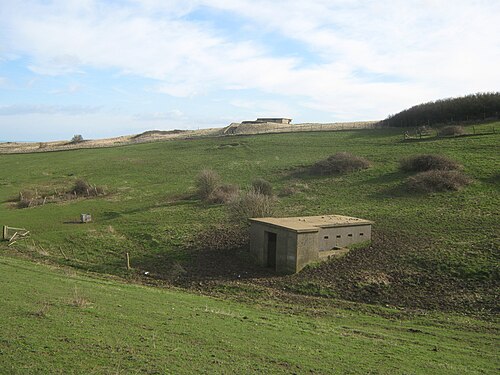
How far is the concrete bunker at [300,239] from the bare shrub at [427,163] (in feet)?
64.1

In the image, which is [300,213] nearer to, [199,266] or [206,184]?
[206,184]

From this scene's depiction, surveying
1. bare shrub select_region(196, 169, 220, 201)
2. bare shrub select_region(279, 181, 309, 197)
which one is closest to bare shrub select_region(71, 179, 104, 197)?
bare shrub select_region(196, 169, 220, 201)

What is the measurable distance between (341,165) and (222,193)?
15.4 m

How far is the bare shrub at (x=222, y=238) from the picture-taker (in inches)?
1220

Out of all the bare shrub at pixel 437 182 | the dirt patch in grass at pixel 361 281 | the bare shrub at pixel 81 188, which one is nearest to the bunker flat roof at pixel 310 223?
the dirt patch in grass at pixel 361 281

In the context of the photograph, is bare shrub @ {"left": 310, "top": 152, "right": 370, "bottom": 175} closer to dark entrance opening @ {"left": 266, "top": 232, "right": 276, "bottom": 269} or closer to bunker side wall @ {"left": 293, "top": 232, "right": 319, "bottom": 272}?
dark entrance opening @ {"left": 266, "top": 232, "right": 276, "bottom": 269}

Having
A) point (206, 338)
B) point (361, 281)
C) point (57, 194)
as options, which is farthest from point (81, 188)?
point (206, 338)

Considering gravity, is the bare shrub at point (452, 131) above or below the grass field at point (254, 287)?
above

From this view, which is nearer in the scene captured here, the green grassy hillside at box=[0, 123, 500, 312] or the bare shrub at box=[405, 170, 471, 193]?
the green grassy hillside at box=[0, 123, 500, 312]

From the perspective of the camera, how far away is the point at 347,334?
15805 millimetres

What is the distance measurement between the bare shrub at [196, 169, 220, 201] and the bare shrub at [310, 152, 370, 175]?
13.1 m

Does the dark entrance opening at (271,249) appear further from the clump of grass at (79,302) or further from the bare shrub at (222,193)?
the bare shrub at (222,193)

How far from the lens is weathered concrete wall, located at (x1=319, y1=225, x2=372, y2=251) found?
91.2 ft

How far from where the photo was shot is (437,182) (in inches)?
1596
